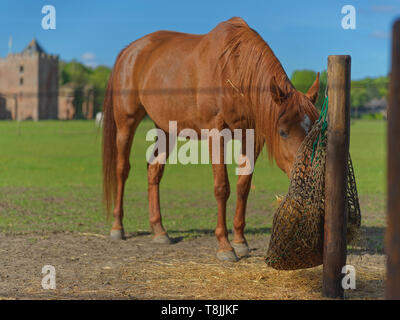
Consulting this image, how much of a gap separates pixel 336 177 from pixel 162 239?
3.04 m

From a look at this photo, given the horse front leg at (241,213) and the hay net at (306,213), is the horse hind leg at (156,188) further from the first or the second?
the hay net at (306,213)

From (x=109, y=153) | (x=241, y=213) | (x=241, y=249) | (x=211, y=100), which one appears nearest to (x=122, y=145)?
(x=109, y=153)

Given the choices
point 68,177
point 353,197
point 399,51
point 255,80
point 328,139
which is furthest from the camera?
point 68,177

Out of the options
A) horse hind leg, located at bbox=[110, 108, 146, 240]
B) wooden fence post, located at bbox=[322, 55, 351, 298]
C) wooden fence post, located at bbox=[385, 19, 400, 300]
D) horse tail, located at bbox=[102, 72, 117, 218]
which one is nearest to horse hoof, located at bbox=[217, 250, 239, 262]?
wooden fence post, located at bbox=[322, 55, 351, 298]

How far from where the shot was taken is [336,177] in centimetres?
380

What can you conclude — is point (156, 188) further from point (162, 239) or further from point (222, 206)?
point (222, 206)

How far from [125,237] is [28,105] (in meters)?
80.8

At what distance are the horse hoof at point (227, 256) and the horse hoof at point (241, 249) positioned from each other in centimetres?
26

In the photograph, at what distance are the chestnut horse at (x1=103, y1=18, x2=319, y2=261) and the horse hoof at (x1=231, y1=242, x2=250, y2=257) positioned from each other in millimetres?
11

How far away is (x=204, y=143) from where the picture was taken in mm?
24078

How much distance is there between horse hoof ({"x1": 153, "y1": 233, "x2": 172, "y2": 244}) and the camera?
248 inches

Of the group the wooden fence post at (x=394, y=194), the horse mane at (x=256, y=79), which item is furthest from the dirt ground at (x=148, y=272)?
the wooden fence post at (x=394, y=194)
